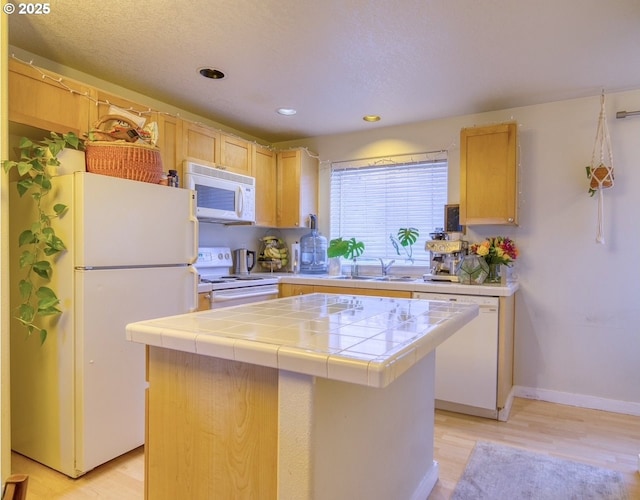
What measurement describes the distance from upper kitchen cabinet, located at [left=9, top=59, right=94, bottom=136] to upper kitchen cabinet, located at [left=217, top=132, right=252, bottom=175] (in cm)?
112

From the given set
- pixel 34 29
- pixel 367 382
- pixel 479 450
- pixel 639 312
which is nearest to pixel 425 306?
pixel 367 382

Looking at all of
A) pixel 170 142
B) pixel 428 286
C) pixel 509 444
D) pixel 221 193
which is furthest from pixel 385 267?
pixel 170 142

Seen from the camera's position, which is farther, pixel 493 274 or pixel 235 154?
pixel 235 154

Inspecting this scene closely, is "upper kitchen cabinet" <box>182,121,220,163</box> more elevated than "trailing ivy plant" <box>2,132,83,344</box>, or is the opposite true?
"upper kitchen cabinet" <box>182,121,220,163</box>

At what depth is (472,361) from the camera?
9.11 feet

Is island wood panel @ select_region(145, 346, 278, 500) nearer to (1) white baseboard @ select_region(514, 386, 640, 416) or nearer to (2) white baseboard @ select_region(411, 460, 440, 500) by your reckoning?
(2) white baseboard @ select_region(411, 460, 440, 500)

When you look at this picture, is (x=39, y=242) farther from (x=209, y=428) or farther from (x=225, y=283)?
(x=209, y=428)

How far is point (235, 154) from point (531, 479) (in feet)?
9.94

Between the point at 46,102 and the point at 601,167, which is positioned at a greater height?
the point at 46,102

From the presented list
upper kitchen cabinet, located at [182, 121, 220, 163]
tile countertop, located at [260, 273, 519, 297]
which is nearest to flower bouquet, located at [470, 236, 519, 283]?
tile countertop, located at [260, 273, 519, 297]

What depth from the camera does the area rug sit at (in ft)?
6.22

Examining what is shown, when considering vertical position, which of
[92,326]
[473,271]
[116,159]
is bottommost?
[92,326]

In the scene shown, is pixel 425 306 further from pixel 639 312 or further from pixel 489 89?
pixel 639 312

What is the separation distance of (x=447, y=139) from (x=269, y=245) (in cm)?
193
